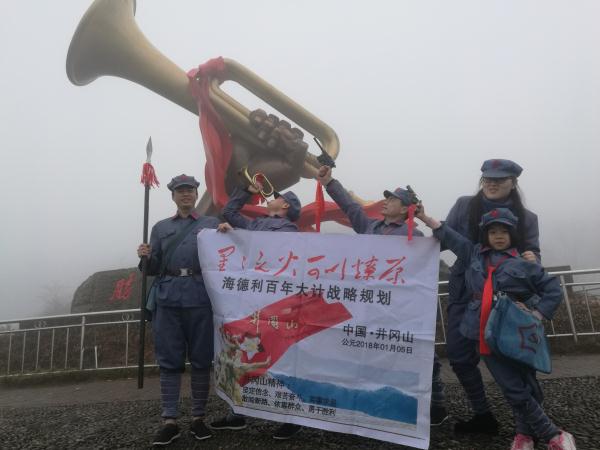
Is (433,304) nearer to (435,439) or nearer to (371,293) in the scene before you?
(371,293)

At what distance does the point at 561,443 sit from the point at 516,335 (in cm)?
58

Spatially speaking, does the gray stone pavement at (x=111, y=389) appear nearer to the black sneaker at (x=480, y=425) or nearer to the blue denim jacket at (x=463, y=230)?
the black sneaker at (x=480, y=425)

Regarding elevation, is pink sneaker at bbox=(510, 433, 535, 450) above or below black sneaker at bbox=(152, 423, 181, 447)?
above

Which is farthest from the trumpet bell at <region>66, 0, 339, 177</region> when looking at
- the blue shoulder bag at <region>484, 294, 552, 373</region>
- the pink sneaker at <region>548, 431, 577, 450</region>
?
the pink sneaker at <region>548, 431, 577, 450</region>

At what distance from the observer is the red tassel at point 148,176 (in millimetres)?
3693

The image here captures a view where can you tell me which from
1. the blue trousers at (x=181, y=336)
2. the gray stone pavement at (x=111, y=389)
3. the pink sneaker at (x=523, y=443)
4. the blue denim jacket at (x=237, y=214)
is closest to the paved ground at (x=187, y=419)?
the gray stone pavement at (x=111, y=389)

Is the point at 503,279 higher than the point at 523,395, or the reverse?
the point at 503,279

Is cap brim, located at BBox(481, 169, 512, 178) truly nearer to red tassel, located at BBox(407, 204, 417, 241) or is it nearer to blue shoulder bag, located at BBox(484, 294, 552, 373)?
red tassel, located at BBox(407, 204, 417, 241)

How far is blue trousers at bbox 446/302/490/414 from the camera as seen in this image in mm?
2662

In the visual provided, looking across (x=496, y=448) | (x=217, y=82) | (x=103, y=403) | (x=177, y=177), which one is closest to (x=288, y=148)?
(x=217, y=82)

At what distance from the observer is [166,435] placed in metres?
2.74

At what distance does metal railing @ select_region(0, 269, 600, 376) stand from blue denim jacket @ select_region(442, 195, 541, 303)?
3.40 m

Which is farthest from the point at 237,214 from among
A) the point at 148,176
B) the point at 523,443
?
the point at 523,443

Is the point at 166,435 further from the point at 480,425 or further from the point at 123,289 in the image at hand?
the point at 123,289
